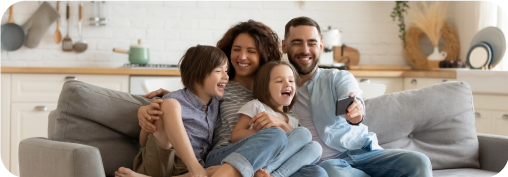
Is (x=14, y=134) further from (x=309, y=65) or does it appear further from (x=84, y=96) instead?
(x=309, y=65)

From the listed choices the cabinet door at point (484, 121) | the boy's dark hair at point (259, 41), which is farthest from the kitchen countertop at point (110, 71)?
the boy's dark hair at point (259, 41)

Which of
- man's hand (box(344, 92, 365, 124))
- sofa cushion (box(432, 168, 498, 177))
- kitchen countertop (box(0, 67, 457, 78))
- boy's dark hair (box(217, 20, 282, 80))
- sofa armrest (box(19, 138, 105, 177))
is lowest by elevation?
sofa cushion (box(432, 168, 498, 177))

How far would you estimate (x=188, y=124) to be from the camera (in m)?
1.67

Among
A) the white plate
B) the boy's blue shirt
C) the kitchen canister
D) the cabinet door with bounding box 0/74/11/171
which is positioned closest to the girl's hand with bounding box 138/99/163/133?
the boy's blue shirt

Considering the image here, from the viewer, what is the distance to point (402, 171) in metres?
1.60

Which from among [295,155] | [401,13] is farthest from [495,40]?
[295,155]

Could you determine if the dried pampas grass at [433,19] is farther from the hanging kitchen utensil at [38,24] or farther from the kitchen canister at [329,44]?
the hanging kitchen utensil at [38,24]

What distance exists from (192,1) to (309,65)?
6.73 ft

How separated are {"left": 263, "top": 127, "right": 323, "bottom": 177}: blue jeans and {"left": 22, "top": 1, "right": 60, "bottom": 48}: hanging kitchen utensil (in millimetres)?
2663

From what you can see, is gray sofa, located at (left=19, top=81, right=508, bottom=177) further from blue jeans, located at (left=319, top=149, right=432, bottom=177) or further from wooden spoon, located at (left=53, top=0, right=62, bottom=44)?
wooden spoon, located at (left=53, top=0, right=62, bottom=44)

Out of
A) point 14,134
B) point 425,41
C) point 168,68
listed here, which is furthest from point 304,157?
point 425,41

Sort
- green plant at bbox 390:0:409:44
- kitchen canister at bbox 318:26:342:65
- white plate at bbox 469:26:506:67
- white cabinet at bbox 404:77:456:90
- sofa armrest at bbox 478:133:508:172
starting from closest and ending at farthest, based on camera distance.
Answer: sofa armrest at bbox 478:133:508:172 < white plate at bbox 469:26:506:67 < white cabinet at bbox 404:77:456:90 < kitchen canister at bbox 318:26:342:65 < green plant at bbox 390:0:409:44

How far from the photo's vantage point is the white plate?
3.24 m

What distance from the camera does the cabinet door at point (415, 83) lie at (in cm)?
341
